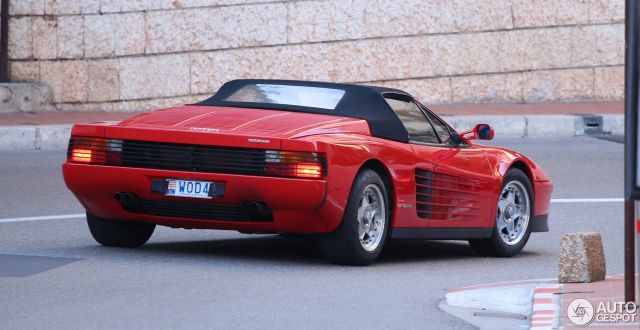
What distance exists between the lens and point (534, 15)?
21.9m

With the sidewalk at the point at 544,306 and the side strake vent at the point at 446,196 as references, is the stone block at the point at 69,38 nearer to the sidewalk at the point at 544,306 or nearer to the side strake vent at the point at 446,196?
the side strake vent at the point at 446,196

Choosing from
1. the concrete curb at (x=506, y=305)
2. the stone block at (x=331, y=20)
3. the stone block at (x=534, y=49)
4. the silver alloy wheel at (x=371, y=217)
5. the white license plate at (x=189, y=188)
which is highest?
the stone block at (x=331, y=20)

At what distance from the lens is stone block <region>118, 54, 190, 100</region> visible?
20.2 meters

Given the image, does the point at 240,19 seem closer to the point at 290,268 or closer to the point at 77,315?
the point at 290,268

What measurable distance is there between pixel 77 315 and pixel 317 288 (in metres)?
1.57

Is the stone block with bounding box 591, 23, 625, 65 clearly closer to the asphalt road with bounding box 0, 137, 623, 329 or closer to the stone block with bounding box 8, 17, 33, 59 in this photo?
the stone block with bounding box 8, 17, 33, 59

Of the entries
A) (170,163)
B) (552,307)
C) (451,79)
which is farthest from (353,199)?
(451,79)

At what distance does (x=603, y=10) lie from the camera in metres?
22.1


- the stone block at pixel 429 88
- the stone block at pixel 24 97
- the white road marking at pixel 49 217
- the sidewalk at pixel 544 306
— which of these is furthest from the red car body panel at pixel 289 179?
the stone block at pixel 429 88

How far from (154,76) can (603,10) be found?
A: 7143 mm

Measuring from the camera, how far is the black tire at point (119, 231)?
31.0ft

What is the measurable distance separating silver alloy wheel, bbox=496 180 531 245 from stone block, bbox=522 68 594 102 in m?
11.6

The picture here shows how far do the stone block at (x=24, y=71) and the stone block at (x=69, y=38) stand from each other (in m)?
0.44

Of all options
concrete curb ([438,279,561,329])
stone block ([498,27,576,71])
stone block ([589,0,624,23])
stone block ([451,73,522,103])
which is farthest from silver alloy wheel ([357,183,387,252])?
stone block ([589,0,624,23])
